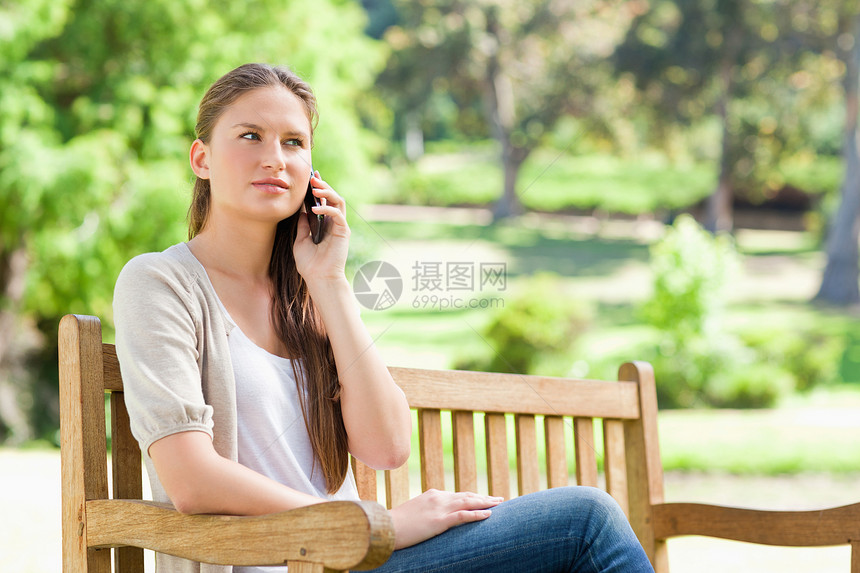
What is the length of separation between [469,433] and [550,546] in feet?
1.41

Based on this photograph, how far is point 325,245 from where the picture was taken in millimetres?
1318

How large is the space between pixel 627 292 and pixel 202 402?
12.8m

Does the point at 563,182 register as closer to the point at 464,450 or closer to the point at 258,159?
the point at 464,450

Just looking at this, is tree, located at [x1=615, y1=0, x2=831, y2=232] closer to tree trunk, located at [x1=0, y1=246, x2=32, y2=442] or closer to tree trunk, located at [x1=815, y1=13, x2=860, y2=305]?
tree trunk, located at [x1=815, y1=13, x2=860, y2=305]

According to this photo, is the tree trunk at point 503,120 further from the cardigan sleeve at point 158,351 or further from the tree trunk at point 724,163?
the cardigan sleeve at point 158,351

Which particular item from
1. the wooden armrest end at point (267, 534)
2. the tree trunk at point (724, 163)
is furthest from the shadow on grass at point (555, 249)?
the wooden armrest end at point (267, 534)

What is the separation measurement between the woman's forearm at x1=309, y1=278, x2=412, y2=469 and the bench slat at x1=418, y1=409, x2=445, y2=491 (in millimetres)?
207

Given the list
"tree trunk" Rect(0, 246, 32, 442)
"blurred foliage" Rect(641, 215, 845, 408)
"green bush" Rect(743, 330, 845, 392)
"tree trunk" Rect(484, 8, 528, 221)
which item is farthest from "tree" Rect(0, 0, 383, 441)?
"tree trunk" Rect(484, 8, 528, 221)

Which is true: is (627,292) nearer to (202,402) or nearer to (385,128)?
(385,128)

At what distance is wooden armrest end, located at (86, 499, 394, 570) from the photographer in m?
0.89

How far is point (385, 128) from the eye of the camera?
1505 centimetres

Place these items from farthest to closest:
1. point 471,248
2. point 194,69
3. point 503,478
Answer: point 194,69 → point 503,478 → point 471,248

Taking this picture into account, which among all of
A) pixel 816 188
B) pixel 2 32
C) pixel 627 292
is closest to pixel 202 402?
pixel 2 32

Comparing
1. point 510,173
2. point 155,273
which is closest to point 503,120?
point 510,173
